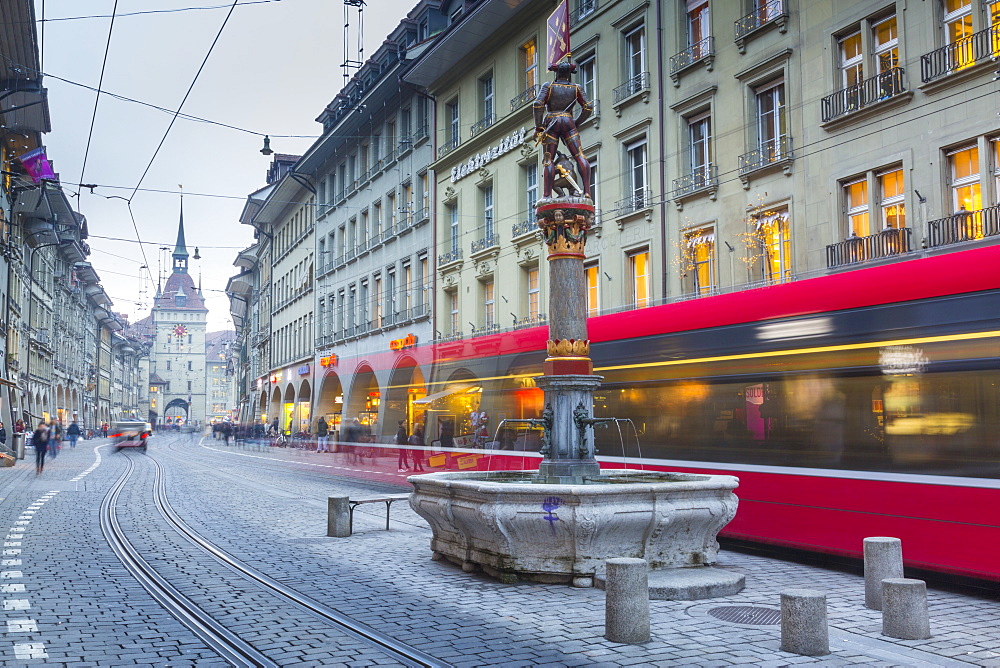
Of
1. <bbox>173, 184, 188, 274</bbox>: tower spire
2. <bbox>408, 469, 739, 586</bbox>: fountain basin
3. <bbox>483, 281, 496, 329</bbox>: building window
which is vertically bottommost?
<bbox>408, 469, 739, 586</bbox>: fountain basin

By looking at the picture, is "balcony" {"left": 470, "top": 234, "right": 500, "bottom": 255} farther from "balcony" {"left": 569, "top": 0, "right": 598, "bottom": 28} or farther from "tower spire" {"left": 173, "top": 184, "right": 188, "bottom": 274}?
"tower spire" {"left": 173, "top": 184, "right": 188, "bottom": 274}

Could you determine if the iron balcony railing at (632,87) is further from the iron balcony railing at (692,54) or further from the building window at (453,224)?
the building window at (453,224)

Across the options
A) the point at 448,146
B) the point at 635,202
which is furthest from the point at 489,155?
the point at 635,202

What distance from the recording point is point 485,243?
30.9m

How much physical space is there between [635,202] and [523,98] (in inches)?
276

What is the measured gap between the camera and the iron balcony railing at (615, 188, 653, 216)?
74.7ft

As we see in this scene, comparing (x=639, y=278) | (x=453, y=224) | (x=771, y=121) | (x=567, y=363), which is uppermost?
(x=453, y=224)

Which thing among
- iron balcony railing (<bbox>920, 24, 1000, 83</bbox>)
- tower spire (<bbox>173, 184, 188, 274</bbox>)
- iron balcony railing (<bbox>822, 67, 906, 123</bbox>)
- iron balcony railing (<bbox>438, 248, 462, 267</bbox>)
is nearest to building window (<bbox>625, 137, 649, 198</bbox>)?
iron balcony railing (<bbox>822, 67, 906, 123</bbox>)

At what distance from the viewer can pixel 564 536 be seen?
8.86 metres

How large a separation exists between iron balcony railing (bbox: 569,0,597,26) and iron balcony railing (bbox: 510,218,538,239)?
19.4 feet

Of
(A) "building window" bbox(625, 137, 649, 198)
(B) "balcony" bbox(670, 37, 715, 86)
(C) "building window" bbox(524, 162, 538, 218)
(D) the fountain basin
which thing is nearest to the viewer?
(D) the fountain basin

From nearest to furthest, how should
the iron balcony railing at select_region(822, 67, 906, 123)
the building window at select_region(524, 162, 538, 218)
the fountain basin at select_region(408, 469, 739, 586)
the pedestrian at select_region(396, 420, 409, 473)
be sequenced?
the fountain basin at select_region(408, 469, 739, 586) < the iron balcony railing at select_region(822, 67, 906, 123) < the pedestrian at select_region(396, 420, 409, 473) < the building window at select_region(524, 162, 538, 218)

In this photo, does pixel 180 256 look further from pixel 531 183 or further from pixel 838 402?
pixel 838 402

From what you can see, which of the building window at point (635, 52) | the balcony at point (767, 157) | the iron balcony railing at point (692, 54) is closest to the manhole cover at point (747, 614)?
the balcony at point (767, 157)
